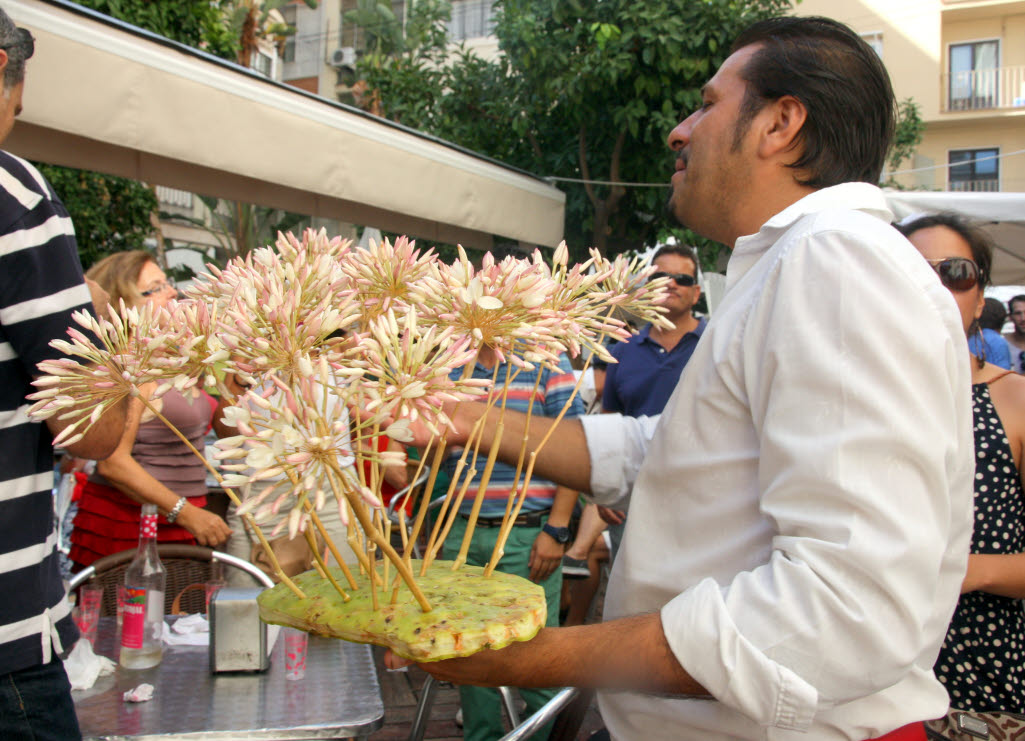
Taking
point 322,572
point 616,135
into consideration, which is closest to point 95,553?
point 322,572

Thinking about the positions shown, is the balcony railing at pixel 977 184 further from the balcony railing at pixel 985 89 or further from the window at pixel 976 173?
the balcony railing at pixel 985 89

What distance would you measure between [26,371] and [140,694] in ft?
2.93

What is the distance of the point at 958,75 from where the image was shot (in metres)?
24.9

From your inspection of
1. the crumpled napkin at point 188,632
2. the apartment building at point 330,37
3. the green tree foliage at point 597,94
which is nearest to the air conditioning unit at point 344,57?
the apartment building at point 330,37

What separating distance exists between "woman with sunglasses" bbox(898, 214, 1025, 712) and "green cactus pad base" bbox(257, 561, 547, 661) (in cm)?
141

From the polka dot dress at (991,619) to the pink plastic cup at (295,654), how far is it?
1544 millimetres

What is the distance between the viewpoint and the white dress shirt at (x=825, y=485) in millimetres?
828

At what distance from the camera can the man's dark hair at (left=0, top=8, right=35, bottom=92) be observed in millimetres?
1433

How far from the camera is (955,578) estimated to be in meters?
1.08

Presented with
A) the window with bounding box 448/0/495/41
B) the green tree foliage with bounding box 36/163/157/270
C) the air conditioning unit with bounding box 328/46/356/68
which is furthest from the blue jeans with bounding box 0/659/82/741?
the window with bounding box 448/0/495/41

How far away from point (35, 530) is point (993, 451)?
209 cm

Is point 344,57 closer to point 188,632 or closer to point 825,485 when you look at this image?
point 188,632

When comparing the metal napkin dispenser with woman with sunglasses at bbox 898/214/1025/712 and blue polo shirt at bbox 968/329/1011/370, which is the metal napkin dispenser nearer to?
woman with sunglasses at bbox 898/214/1025/712

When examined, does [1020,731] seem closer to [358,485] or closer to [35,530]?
[358,485]
